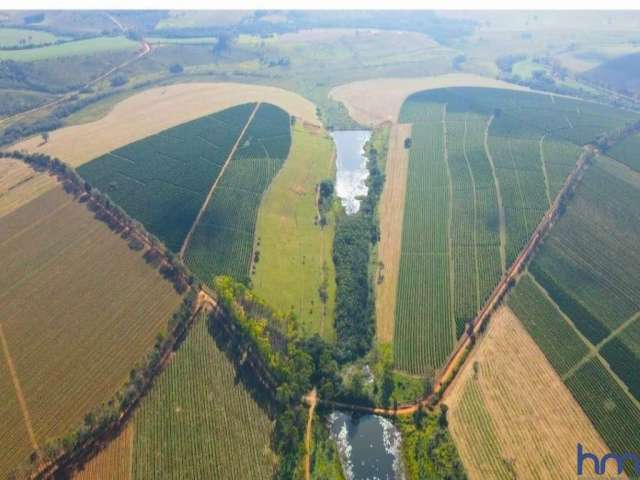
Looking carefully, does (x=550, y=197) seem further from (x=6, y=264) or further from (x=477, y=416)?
(x=6, y=264)

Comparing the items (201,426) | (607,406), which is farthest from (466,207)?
(201,426)

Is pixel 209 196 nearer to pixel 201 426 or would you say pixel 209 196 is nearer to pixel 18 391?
pixel 18 391

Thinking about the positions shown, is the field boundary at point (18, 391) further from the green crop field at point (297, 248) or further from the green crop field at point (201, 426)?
the green crop field at point (297, 248)

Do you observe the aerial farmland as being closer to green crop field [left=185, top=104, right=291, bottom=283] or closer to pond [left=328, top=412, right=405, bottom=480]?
pond [left=328, top=412, right=405, bottom=480]

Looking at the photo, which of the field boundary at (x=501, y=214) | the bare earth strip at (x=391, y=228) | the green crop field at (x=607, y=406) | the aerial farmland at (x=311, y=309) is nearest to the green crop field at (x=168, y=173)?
the aerial farmland at (x=311, y=309)

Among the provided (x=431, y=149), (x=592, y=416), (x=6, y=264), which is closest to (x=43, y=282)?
(x=6, y=264)

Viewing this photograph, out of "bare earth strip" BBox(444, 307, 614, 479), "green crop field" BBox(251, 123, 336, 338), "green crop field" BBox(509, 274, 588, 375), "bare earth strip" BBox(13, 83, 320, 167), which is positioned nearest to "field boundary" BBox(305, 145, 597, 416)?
"bare earth strip" BBox(444, 307, 614, 479)
